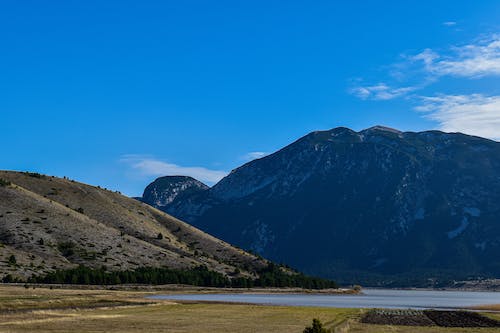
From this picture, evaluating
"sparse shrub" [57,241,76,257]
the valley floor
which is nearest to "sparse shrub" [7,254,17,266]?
"sparse shrub" [57,241,76,257]

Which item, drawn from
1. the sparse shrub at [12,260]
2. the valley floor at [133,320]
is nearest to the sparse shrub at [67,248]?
the sparse shrub at [12,260]

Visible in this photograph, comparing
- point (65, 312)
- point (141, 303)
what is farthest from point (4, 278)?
point (65, 312)

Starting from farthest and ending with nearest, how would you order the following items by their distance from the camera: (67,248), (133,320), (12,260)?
1. (67,248)
2. (12,260)
3. (133,320)

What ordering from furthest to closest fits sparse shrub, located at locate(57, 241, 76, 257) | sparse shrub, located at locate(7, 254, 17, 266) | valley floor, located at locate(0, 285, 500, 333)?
sparse shrub, located at locate(57, 241, 76, 257)
sparse shrub, located at locate(7, 254, 17, 266)
valley floor, located at locate(0, 285, 500, 333)

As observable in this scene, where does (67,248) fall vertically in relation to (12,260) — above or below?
above

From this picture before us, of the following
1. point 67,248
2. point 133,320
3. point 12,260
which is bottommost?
point 133,320

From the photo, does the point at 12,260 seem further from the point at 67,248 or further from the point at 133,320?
the point at 133,320

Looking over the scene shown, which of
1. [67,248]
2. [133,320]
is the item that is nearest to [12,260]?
[67,248]

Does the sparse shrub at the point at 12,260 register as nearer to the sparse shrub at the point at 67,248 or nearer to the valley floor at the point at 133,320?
the sparse shrub at the point at 67,248

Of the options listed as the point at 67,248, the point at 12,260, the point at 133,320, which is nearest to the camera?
the point at 133,320

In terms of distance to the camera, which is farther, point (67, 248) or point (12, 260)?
point (67, 248)

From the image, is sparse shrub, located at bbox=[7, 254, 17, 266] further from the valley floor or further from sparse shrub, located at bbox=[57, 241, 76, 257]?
the valley floor

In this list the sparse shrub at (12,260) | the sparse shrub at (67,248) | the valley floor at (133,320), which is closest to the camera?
the valley floor at (133,320)

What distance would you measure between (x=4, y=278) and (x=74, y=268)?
1293 inches
